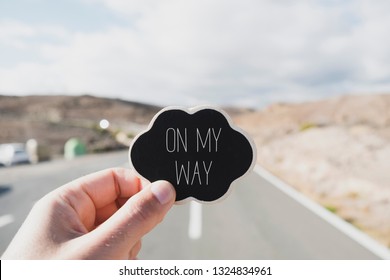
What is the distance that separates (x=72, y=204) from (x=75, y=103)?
9020 cm

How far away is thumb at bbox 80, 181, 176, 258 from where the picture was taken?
1.79 m

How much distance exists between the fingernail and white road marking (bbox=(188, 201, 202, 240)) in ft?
13.8

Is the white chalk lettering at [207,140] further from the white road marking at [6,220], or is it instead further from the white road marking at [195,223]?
the white road marking at [6,220]

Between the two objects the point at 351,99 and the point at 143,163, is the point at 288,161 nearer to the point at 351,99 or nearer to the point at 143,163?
the point at 143,163

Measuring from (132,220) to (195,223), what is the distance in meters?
5.21

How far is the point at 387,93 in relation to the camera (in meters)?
65.4

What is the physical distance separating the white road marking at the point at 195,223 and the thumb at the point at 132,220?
13.8 feet

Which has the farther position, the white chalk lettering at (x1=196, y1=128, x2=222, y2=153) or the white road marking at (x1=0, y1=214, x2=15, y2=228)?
the white road marking at (x1=0, y1=214, x2=15, y2=228)

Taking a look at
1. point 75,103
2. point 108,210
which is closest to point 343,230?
point 108,210

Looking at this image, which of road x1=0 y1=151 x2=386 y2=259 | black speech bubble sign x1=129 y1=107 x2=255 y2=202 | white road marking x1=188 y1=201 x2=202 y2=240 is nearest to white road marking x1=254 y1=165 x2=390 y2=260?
road x1=0 y1=151 x2=386 y2=259

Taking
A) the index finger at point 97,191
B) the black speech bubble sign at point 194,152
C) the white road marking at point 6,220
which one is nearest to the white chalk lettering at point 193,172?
the black speech bubble sign at point 194,152

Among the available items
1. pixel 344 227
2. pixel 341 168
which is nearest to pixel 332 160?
pixel 341 168

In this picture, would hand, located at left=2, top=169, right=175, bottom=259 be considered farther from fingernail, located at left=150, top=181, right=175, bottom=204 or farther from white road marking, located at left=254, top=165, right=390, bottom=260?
white road marking, located at left=254, top=165, right=390, bottom=260

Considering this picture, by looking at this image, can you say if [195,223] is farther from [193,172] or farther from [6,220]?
[193,172]
